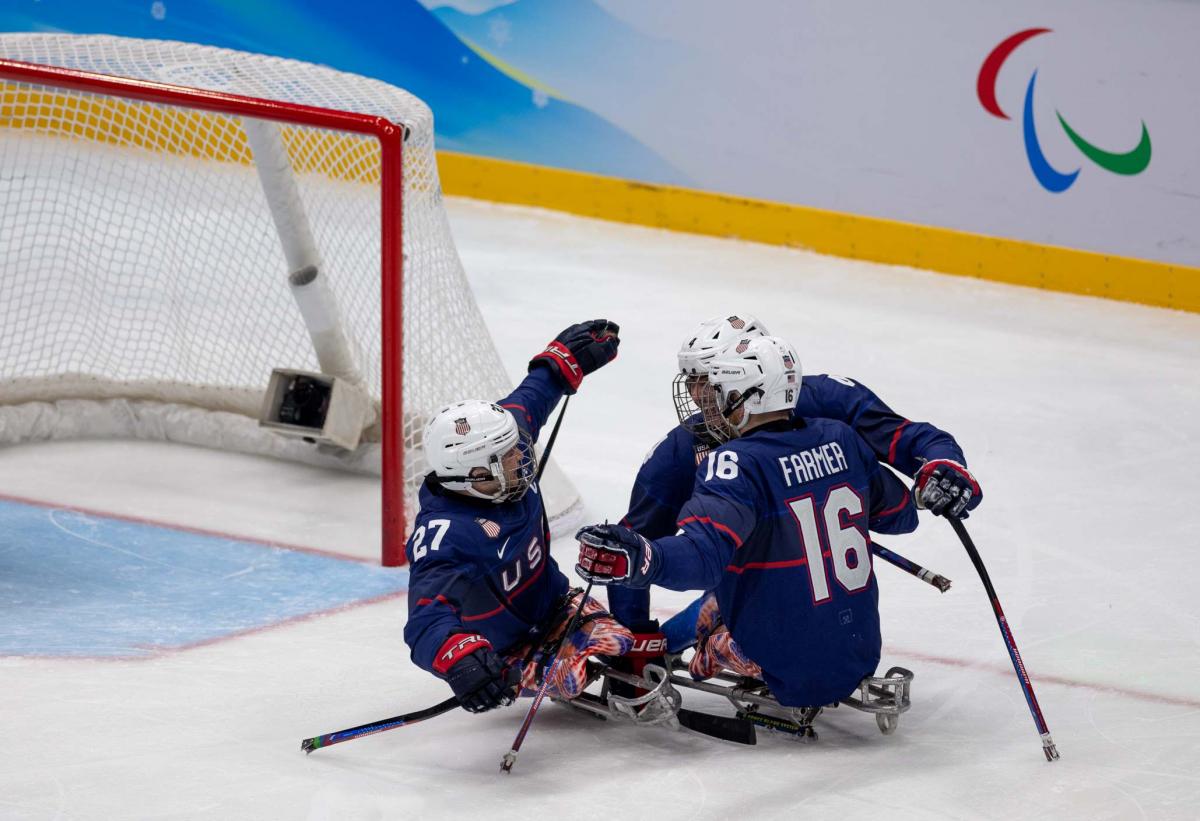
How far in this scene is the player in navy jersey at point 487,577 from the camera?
3002 mm

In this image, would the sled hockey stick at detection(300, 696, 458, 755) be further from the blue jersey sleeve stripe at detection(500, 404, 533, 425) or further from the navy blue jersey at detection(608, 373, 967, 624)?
the blue jersey sleeve stripe at detection(500, 404, 533, 425)

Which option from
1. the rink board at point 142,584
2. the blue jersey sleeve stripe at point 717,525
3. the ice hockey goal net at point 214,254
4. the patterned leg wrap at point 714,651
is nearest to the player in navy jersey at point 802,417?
the patterned leg wrap at point 714,651

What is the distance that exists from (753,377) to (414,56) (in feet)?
23.2

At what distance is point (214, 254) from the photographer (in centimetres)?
636

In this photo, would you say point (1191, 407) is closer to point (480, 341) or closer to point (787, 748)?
point (480, 341)

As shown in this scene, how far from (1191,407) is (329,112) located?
3.63 m

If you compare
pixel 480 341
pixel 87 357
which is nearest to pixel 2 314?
pixel 87 357

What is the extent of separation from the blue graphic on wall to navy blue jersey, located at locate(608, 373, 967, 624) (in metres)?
5.62

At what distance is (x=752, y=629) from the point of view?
3.22m

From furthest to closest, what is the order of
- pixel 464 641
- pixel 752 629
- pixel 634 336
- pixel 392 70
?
pixel 392 70
pixel 634 336
pixel 752 629
pixel 464 641

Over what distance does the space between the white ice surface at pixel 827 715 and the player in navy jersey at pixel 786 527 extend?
0.20m

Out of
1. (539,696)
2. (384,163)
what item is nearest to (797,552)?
(539,696)

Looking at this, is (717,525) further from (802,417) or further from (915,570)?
(915,570)

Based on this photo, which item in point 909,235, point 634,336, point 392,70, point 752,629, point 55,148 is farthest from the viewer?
point 392,70
